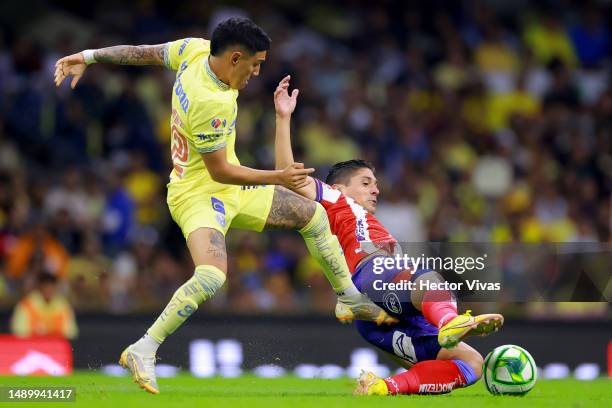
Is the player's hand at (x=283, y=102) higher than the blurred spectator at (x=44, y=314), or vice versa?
the player's hand at (x=283, y=102)

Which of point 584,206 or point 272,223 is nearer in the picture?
point 272,223

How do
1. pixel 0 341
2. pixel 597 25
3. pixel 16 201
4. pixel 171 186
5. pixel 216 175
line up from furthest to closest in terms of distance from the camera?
pixel 597 25
pixel 16 201
pixel 0 341
pixel 171 186
pixel 216 175

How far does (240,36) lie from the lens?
845 cm

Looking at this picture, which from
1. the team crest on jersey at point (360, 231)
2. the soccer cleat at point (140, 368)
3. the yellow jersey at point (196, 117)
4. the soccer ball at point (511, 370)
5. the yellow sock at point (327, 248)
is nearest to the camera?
the soccer cleat at point (140, 368)

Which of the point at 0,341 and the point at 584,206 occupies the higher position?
the point at 584,206

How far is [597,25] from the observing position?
60.7 ft

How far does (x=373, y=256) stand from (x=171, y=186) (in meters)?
1.54

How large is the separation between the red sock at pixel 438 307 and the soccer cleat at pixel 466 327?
14cm

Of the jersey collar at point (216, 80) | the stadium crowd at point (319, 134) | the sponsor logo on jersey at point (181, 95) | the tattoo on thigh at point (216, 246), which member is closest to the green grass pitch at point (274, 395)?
the tattoo on thigh at point (216, 246)

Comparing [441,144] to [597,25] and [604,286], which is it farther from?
[604,286]

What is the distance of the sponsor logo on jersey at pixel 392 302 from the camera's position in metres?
8.71

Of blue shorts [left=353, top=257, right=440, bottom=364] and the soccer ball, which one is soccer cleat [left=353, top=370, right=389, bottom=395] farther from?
the soccer ball

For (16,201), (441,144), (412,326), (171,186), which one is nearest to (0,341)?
(16,201)

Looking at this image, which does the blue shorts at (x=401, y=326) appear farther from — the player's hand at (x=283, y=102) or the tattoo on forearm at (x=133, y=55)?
the tattoo on forearm at (x=133, y=55)
